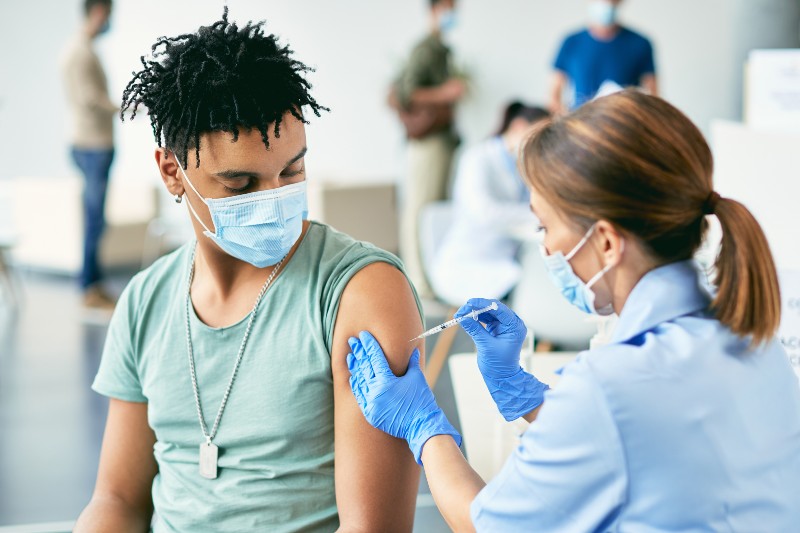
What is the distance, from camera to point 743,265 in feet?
3.01

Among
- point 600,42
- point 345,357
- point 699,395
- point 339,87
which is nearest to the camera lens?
point 699,395

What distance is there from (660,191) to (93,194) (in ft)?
14.0

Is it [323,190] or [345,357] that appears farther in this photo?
[323,190]

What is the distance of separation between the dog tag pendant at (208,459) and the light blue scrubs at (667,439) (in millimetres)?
486

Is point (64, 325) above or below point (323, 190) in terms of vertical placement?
below

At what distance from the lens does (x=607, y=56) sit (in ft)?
14.7

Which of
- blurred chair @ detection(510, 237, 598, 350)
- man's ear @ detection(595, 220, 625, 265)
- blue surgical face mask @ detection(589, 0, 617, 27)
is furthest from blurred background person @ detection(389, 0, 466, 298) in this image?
man's ear @ detection(595, 220, 625, 265)

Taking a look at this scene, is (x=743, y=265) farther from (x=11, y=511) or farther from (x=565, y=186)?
(x=11, y=511)

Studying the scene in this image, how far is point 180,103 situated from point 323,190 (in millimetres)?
3822

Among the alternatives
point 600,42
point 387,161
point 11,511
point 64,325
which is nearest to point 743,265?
point 11,511

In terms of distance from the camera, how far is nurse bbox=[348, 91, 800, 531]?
2.86ft

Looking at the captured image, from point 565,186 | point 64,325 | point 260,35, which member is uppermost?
point 260,35

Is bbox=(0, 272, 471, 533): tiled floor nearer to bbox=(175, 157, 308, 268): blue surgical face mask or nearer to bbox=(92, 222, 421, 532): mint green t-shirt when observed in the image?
bbox=(92, 222, 421, 532): mint green t-shirt

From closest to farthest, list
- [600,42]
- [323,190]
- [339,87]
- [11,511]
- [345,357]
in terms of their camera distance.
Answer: [345,357] → [11,511] → [600,42] → [323,190] → [339,87]
